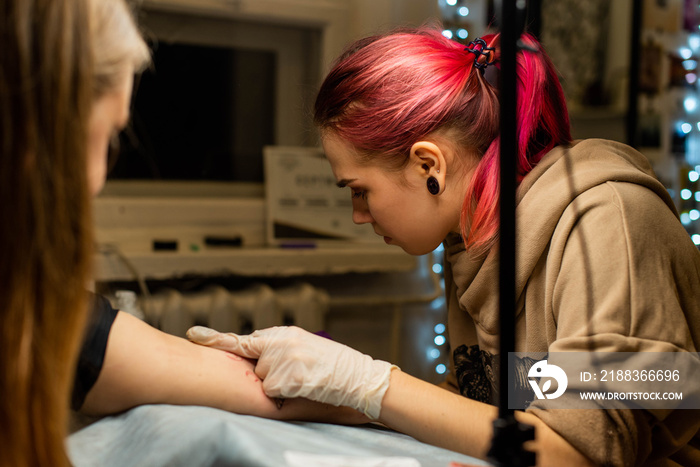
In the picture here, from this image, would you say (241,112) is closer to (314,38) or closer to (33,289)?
(314,38)

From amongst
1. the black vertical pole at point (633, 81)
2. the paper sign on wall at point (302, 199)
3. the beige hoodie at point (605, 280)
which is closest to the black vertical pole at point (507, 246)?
the beige hoodie at point (605, 280)

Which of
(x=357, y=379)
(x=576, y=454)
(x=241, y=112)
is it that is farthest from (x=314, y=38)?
(x=576, y=454)

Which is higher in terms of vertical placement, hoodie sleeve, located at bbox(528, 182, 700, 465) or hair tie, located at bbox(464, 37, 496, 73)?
hair tie, located at bbox(464, 37, 496, 73)

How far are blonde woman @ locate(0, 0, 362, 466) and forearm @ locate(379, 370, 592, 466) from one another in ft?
1.34

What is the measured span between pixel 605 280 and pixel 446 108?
0.36 meters

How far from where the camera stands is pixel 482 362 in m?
1.06

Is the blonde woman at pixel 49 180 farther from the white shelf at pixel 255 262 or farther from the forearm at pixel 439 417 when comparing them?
the white shelf at pixel 255 262

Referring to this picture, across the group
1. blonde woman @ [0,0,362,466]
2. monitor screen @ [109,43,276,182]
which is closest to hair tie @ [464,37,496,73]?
blonde woman @ [0,0,362,466]

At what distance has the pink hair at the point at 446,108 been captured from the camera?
3.15ft

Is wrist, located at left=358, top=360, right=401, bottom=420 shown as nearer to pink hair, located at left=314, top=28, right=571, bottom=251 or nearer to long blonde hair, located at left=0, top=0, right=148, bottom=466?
pink hair, located at left=314, top=28, right=571, bottom=251

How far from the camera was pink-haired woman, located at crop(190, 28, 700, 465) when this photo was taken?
0.74 metres

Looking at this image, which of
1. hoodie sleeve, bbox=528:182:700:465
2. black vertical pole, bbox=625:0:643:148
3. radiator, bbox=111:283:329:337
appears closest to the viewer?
hoodie sleeve, bbox=528:182:700:465

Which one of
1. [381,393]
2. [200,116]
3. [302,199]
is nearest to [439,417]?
[381,393]

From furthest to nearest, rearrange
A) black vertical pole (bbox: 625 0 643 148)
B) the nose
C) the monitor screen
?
the monitor screen, black vertical pole (bbox: 625 0 643 148), the nose
